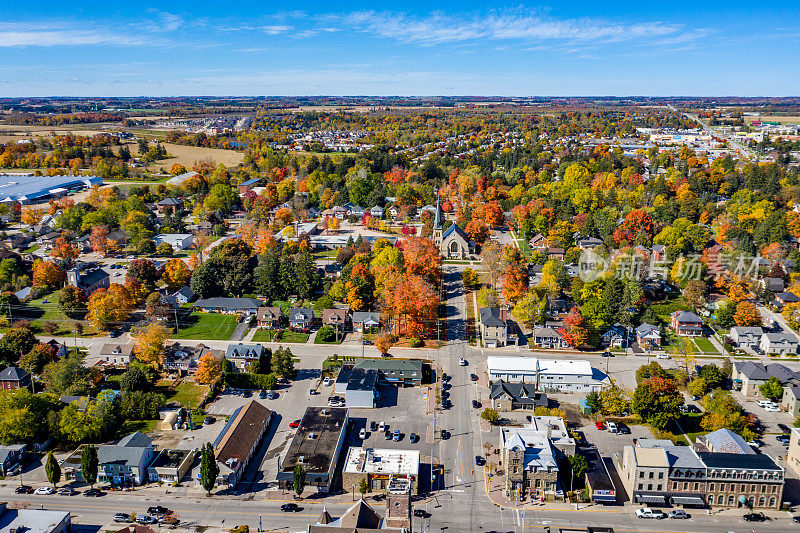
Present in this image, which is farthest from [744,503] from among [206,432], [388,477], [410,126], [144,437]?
[410,126]

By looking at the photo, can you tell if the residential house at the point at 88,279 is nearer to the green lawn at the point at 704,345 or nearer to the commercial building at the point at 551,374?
the commercial building at the point at 551,374

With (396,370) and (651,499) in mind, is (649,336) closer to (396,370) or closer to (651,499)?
(651,499)

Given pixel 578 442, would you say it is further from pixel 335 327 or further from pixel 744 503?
pixel 335 327

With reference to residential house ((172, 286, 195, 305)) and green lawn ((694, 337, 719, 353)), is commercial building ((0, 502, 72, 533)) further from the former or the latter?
green lawn ((694, 337, 719, 353))

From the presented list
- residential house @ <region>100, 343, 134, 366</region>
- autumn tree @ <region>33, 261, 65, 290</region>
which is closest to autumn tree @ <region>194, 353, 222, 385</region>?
residential house @ <region>100, 343, 134, 366</region>

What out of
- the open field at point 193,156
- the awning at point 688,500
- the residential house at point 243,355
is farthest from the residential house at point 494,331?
the open field at point 193,156
